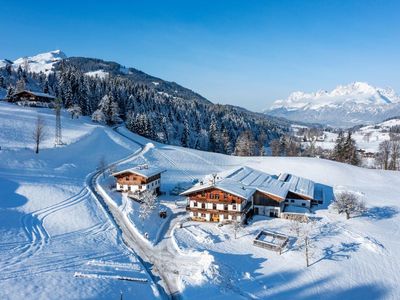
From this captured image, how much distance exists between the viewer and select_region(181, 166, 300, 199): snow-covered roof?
49.0 meters

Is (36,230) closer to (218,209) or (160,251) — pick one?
(160,251)

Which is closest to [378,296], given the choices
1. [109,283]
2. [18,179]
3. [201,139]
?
[109,283]

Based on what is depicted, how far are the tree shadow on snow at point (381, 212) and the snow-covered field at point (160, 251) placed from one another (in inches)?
8.1

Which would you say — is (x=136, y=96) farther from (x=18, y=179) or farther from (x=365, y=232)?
(x=365, y=232)

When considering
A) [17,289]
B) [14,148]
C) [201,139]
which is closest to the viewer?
[17,289]

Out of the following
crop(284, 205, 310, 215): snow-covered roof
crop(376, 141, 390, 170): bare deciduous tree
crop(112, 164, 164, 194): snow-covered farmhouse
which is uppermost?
crop(376, 141, 390, 170): bare deciduous tree

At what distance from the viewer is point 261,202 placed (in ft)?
171

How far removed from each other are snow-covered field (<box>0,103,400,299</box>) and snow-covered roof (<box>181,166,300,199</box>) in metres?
4.48

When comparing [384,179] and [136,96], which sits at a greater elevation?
[136,96]

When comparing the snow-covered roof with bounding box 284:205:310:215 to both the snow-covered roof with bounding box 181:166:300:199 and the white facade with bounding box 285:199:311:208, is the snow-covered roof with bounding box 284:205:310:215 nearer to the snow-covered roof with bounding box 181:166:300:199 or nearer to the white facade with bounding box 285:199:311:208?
the white facade with bounding box 285:199:311:208

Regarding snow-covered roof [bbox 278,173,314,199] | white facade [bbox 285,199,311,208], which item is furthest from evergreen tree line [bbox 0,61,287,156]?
white facade [bbox 285,199,311,208]

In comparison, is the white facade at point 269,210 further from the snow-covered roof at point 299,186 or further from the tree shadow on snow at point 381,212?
the tree shadow on snow at point 381,212

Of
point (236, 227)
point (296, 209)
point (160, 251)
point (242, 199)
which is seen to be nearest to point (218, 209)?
point (242, 199)

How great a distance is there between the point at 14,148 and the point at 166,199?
29.7 metres
